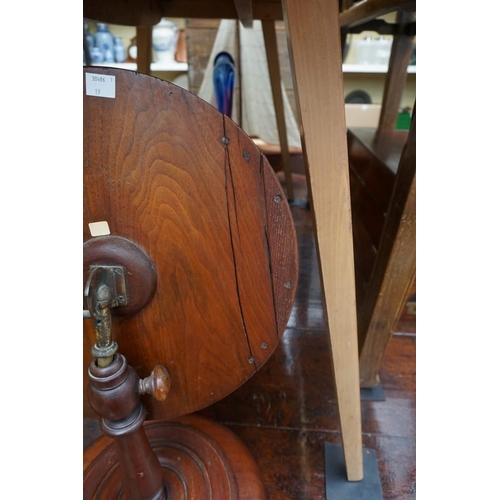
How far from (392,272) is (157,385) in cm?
48

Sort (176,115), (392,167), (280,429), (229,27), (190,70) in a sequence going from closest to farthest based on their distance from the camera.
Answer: (176,115)
(280,429)
(392,167)
(229,27)
(190,70)

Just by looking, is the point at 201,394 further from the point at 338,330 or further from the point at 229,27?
the point at 229,27

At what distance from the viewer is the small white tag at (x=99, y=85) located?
1.29ft

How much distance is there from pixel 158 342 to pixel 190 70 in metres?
2.28

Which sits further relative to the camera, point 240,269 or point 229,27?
point 229,27

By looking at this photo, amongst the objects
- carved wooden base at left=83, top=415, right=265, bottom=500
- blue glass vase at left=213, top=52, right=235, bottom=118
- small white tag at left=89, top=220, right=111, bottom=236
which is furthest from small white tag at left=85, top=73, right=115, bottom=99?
blue glass vase at left=213, top=52, right=235, bottom=118

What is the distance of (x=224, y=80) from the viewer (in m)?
1.90

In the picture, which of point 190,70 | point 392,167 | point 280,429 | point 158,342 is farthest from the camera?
point 190,70

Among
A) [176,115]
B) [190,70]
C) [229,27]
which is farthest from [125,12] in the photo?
[190,70]

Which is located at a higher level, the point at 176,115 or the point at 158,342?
the point at 176,115

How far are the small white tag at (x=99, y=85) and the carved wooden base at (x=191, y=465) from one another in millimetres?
551

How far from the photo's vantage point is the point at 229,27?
84.8 inches

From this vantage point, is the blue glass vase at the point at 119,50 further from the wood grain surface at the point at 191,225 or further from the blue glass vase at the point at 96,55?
the wood grain surface at the point at 191,225

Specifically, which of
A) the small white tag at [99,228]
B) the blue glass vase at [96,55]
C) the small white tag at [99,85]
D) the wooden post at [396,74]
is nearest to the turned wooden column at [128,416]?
the small white tag at [99,228]
